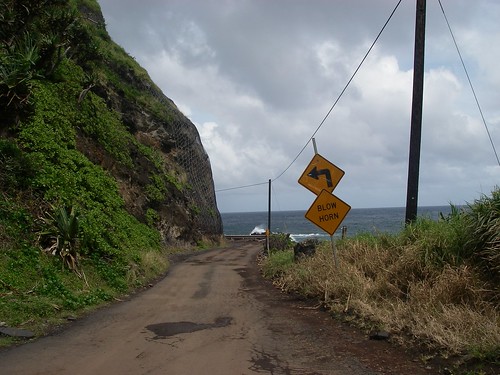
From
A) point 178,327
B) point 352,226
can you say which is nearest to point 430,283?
point 178,327

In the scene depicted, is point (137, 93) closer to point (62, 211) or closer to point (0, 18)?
point (0, 18)

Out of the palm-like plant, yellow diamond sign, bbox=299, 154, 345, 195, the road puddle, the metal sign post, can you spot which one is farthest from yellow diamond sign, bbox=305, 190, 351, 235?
the palm-like plant

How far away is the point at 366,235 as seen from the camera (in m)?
11.5

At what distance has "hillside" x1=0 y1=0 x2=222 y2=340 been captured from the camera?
9781 millimetres

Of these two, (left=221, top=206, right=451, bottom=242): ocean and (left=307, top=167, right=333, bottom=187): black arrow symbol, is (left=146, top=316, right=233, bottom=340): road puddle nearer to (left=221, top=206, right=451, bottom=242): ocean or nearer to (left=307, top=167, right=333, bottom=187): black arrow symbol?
(left=221, top=206, right=451, bottom=242): ocean

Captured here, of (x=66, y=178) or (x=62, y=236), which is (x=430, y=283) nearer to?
(x=62, y=236)

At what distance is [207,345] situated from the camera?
662 centimetres

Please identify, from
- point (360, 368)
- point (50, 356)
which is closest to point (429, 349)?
point (360, 368)

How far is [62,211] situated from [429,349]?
871 centimetres

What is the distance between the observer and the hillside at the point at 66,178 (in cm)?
978

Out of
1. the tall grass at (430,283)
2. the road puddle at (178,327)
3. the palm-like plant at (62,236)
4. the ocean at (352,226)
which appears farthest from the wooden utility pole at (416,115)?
the palm-like plant at (62,236)

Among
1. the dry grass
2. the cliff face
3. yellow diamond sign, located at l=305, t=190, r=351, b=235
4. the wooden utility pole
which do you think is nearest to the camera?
the dry grass

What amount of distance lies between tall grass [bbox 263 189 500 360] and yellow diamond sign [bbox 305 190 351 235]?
2.76 ft

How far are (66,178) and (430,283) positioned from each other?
9728 millimetres
